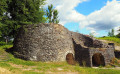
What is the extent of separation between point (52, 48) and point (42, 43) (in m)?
1.27

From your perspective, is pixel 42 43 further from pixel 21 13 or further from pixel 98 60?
pixel 21 13

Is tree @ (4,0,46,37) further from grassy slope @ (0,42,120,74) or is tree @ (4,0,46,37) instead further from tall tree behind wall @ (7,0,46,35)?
grassy slope @ (0,42,120,74)

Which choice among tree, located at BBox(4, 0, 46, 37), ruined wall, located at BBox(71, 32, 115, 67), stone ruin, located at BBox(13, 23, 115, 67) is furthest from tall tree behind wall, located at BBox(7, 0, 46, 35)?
ruined wall, located at BBox(71, 32, 115, 67)

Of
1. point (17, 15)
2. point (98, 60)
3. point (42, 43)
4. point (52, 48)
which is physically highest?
point (17, 15)

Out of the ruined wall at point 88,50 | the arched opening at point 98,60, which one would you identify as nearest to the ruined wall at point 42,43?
the ruined wall at point 88,50

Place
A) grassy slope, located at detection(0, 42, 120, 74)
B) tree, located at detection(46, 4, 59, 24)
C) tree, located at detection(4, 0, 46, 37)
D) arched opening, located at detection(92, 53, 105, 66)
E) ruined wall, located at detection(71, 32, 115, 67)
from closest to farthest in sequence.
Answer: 1. grassy slope, located at detection(0, 42, 120, 74)
2. ruined wall, located at detection(71, 32, 115, 67)
3. arched opening, located at detection(92, 53, 105, 66)
4. tree, located at detection(4, 0, 46, 37)
5. tree, located at detection(46, 4, 59, 24)

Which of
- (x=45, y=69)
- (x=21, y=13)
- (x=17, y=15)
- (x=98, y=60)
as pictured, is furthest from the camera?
(x=21, y=13)

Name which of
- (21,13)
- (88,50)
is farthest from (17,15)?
(88,50)

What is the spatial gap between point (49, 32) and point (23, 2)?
818 cm

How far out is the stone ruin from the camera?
42.1ft

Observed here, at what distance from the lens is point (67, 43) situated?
14.4m

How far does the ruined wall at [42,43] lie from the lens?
12.8 metres

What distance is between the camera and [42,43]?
13.1 metres

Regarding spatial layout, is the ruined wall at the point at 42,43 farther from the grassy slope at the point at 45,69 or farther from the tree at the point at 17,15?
the tree at the point at 17,15
